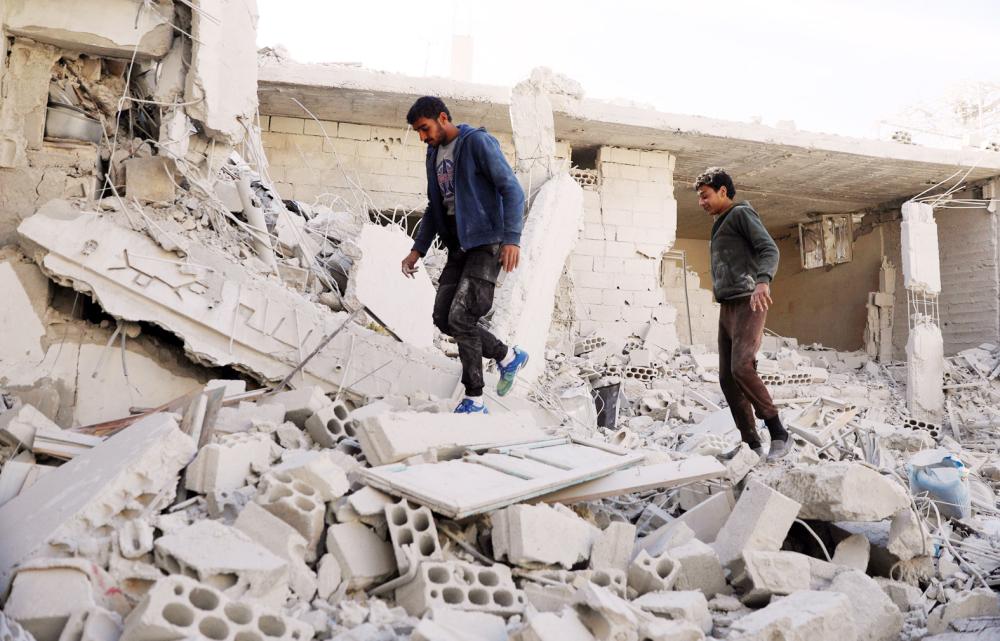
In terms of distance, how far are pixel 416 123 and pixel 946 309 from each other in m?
11.0

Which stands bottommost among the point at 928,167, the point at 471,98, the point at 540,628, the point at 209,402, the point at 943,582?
the point at 943,582

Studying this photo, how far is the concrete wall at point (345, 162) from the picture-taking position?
8.82 metres

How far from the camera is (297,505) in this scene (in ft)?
8.24

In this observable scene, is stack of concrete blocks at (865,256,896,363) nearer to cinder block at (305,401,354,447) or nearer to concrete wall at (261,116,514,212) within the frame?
concrete wall at (261,116,514,212)

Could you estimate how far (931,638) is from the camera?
2355 millimetres

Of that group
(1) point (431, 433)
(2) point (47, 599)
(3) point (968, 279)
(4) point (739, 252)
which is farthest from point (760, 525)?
(3) point (968, 279)

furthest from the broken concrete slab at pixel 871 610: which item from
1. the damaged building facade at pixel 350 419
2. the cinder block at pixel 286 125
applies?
the cinder block at pixel 286 125

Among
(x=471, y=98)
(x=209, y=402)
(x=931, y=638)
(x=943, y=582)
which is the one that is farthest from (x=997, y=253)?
(x=209, y=402)

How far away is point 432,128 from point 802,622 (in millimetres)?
2764

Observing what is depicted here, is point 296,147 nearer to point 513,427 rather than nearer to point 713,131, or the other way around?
point 713,131

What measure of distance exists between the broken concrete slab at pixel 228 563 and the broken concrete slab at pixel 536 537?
75 centimetres

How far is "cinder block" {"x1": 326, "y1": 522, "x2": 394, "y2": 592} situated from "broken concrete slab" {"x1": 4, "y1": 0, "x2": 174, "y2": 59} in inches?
131

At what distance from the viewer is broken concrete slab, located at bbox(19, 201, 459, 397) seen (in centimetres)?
410

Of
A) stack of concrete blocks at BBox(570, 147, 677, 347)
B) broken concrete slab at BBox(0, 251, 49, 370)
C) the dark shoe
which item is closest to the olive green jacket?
the dark shoe
